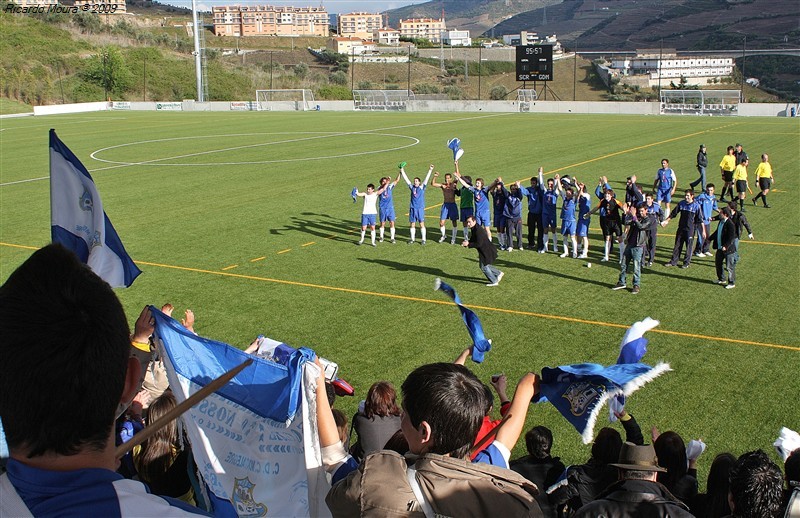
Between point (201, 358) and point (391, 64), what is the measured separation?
394ft

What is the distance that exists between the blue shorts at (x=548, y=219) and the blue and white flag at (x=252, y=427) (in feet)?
48.7

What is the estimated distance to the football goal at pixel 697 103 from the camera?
63241 mm

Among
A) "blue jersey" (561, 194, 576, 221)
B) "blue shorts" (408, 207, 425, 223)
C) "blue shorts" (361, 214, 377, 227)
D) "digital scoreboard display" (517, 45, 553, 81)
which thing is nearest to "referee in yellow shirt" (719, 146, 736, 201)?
"blue jersey" (561, 194, 576, 221)

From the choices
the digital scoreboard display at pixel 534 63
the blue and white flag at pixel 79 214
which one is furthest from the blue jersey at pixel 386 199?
the digital scoreboard display at pixel 534 63

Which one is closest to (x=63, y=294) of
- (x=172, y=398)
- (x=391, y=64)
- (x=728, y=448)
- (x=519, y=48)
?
(x=172, y=398)

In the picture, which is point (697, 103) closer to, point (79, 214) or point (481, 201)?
point (481, 201)

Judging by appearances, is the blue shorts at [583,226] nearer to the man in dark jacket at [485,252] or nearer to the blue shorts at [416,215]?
the man in dark jacket at [485,252]

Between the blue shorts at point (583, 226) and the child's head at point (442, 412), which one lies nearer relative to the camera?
the child's head at point (442, 412)

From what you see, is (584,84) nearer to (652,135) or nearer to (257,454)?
(652,135)

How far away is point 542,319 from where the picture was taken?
47.0 ft

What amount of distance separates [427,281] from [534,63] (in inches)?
2178

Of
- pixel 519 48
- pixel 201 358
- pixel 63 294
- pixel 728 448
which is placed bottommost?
pixel 728 448

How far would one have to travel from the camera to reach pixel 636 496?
4473 millimetres

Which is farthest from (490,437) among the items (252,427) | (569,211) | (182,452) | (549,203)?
(549,203)
